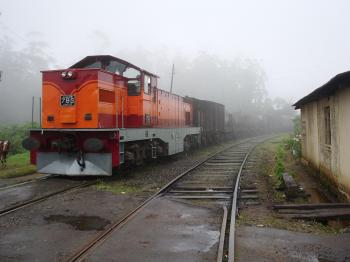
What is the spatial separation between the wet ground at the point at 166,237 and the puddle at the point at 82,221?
0.44m

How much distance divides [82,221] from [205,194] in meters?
3.30

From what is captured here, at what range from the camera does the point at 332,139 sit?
8.85 metres

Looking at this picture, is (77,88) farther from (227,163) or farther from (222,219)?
(227,163)

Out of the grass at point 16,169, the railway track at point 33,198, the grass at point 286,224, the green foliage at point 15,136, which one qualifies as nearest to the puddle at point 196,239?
the grass at point 286,224

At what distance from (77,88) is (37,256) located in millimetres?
6340

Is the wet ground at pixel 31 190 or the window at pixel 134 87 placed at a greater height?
the window at pixel 134 87

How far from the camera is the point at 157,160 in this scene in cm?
1593

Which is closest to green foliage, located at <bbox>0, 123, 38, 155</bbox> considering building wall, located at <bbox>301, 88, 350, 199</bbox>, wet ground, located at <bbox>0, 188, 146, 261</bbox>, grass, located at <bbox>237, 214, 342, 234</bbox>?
wet ground, located at <bbox>0, 188, 146, 261</bbox>

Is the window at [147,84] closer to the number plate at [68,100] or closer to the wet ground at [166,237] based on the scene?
the number plate at [68,100]

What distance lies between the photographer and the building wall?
7.61 meters

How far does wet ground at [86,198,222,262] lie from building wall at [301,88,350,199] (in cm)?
280

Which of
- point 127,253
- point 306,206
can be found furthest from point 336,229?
point 127,253

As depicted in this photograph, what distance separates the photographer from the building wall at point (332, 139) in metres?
7.61

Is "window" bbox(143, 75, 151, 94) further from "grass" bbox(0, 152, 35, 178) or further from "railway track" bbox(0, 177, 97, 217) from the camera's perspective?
"grass" bbox(0, 152, 35, 178)
